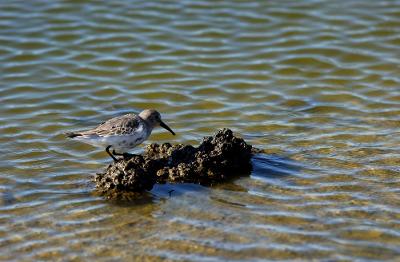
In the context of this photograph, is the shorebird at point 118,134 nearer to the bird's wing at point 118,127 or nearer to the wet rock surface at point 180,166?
the bird's wing at point 118,127

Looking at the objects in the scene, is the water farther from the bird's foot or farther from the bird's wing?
the bird's wing

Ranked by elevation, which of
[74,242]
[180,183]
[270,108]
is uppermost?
[270,108]

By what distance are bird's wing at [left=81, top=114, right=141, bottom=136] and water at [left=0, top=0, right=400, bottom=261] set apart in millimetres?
646

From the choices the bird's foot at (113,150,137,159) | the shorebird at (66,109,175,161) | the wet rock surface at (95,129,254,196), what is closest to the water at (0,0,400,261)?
the wet rock surface at (95,129,254,196)

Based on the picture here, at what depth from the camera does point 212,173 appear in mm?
9617

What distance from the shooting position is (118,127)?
9836 millimetres

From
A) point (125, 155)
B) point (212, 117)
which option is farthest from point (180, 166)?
point (212, 117)

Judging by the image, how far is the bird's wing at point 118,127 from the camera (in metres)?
9.78

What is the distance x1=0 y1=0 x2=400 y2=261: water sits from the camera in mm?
8203

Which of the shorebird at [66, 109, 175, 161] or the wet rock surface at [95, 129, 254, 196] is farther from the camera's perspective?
the shorebird at [66, 109, 175, 161]

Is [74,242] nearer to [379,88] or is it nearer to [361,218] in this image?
[361,218]

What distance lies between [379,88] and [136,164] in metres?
5.40

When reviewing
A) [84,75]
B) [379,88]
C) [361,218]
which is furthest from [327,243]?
[84,75]

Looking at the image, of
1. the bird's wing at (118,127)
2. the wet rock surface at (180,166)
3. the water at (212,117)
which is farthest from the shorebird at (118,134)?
the water at (212,117)
